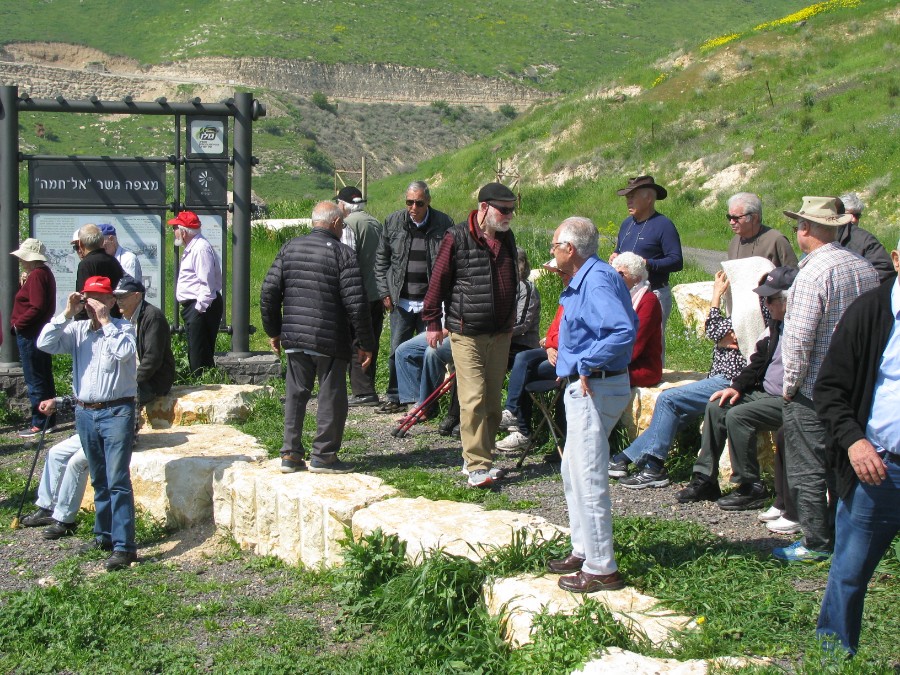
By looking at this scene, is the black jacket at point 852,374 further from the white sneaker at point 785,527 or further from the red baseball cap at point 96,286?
the red baseball cap at point 96,286

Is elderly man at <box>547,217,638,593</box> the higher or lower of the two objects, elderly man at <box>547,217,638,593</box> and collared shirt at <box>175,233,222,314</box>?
the lower

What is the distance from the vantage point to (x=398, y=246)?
28.0ft

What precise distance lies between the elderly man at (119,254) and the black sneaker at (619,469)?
4475mm

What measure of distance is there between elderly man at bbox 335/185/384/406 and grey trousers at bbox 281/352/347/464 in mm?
2511

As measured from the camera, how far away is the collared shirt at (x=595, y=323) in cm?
448

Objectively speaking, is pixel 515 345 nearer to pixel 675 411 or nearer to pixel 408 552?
pixel 675 411

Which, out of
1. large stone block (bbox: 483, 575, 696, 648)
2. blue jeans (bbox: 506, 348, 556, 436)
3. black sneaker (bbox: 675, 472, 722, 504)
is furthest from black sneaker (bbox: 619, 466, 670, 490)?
large stone block (bbox: 483, 575, 696, 648)

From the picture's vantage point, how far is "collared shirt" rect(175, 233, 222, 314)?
29.7ft

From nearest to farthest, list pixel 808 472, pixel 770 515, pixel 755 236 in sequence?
pixel 808 472 < pixel 770 515 < pixel 755 236

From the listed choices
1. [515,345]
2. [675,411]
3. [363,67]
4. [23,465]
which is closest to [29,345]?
[23,465]

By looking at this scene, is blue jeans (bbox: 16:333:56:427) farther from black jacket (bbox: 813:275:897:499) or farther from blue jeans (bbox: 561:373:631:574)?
black jacket (bbox: 813:275:897:499)

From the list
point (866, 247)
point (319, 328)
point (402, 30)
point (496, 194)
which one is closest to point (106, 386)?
point (319, 328)

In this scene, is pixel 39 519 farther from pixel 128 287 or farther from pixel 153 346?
pixel 128 287

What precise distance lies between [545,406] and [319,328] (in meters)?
1.75
